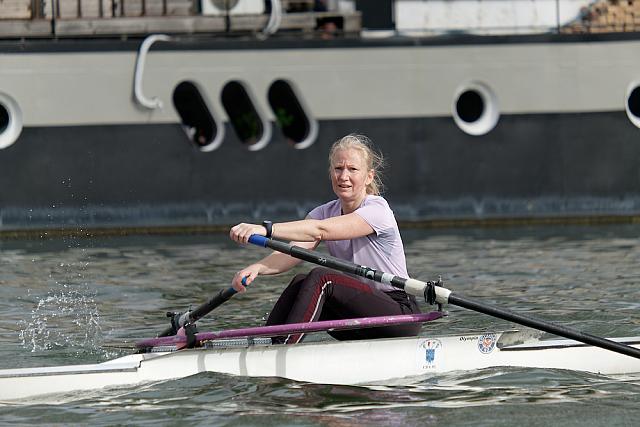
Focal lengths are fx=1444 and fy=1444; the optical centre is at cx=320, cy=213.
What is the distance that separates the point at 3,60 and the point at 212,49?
2353 mm

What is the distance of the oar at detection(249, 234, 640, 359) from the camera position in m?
7.93

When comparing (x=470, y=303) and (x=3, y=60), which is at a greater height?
(x=3, y=60)

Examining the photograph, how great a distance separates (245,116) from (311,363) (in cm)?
948

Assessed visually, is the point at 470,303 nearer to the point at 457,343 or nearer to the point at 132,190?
the point at 457,343

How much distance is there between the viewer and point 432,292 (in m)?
7.94

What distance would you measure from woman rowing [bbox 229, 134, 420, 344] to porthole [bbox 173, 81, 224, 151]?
8.57 meters

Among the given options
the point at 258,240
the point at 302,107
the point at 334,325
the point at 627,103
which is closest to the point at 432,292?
the point at 334,325

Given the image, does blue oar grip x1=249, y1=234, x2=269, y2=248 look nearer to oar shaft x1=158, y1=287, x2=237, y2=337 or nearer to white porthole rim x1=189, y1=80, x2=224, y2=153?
oar shaft x1=158, y1=287, x2=237, y2=337

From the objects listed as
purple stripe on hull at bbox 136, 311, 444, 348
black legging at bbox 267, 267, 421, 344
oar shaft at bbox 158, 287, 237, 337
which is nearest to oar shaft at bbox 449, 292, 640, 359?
purple stripe on hull at bbox 136, 311, 444, 348

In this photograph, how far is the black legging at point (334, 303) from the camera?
8141 mm

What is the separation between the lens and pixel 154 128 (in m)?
16.7

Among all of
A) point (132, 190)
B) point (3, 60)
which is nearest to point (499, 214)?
point (132, 190)

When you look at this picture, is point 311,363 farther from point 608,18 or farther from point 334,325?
point 608,18

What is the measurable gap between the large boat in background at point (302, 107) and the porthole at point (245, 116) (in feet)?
0.10
